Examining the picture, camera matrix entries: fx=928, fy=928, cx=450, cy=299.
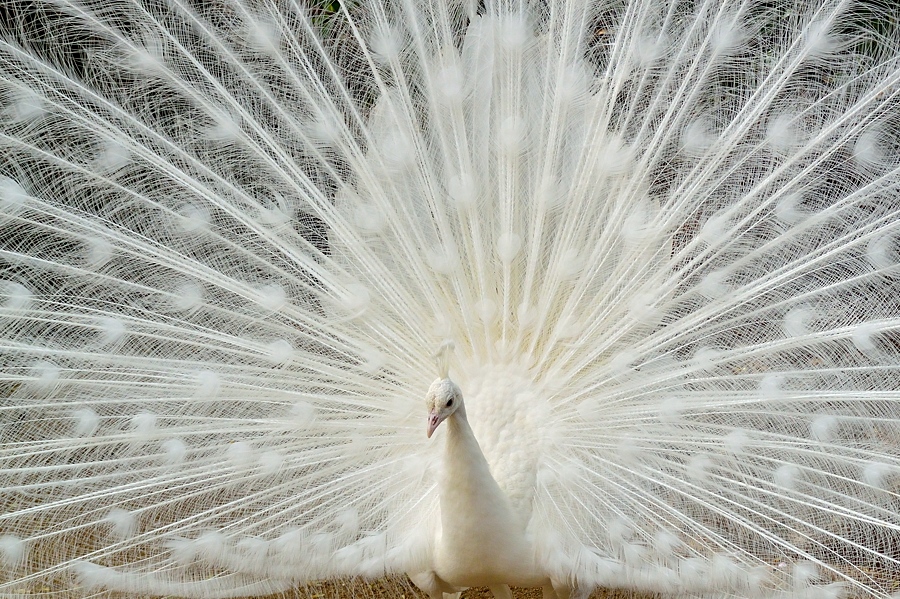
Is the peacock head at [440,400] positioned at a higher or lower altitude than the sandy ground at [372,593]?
higher

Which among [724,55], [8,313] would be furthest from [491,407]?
[8,313]

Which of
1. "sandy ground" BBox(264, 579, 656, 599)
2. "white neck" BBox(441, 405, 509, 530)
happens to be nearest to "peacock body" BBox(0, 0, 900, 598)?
"white neck" BBox(441, 405, 509, 530)

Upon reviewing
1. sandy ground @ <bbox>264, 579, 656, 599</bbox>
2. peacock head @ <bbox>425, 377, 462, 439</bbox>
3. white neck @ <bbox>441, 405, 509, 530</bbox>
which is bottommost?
sandy ground @ <bbox>264, 579, 656, 599</bbox>

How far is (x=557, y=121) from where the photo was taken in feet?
10.0

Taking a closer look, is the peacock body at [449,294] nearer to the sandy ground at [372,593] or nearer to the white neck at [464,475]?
the white neck at [464,475]

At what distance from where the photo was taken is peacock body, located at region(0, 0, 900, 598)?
2.70 m

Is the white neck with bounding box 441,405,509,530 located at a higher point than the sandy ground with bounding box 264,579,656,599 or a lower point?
higher

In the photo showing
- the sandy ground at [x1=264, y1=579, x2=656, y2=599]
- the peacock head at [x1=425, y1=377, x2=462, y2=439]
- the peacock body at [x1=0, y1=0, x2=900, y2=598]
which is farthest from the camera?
the sandy ground at [x1=264, y1=579, x2=656, y2=599]

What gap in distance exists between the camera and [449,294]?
3.11 meters

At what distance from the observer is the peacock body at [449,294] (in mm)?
2699

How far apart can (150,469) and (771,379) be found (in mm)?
1887

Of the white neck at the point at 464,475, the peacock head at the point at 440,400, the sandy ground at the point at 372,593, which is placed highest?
the peacock head at the point at 440,400

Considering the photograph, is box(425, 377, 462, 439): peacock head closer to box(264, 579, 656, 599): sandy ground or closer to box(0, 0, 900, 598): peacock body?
box(0, 0, 900, 598): peacock body

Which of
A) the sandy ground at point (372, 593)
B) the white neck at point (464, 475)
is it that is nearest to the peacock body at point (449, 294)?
the white neck at point (464, 475)
